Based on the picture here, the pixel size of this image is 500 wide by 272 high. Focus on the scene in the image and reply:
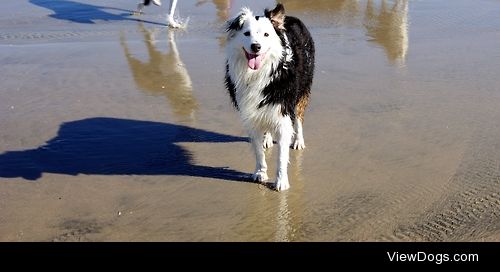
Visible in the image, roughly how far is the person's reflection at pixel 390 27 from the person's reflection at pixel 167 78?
9.99 feet

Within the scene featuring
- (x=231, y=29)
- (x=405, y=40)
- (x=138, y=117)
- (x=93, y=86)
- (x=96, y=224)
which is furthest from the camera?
(x=405, y=40)

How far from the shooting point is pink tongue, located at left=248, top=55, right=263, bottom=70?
14.4ft

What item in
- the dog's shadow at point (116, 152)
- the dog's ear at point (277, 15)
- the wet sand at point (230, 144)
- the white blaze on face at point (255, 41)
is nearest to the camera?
the wet sand at point (230, 144)

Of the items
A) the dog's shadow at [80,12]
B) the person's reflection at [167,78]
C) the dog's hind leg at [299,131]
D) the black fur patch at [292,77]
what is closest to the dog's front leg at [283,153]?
the black fur patch at [292,77]

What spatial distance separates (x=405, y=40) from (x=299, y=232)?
5726 mm

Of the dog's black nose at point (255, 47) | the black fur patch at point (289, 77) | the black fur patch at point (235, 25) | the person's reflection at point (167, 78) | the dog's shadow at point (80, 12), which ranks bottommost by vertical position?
the person's reflection at point (167, 78)

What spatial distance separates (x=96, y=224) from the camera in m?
4.16

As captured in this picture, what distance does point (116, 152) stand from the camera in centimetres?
536

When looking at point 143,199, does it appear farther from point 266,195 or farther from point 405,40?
point 405,40

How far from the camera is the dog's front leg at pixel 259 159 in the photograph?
4848 millimetres

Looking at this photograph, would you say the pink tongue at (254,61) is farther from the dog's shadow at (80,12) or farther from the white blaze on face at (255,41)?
the dog's shadow at (80,12)

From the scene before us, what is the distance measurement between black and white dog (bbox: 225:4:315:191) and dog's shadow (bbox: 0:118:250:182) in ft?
1.65

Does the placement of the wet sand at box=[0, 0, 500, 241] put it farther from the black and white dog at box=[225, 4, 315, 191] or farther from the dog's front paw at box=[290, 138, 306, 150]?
the black and white dog at box=[225, 4, 315, 191]
